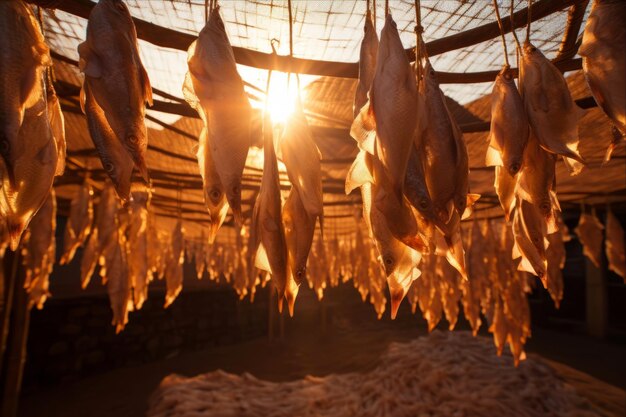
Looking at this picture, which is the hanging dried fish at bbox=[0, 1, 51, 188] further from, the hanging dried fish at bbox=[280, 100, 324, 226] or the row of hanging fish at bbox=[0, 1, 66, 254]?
the hanging dried fish at bbox=[280, 100, 324, 226]

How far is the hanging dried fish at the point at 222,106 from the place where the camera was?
122 centimetres

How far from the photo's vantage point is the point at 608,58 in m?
1.14

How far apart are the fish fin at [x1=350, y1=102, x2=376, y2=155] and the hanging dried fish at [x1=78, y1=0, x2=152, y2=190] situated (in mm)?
728

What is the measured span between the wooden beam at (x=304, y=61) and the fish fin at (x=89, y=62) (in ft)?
1.87

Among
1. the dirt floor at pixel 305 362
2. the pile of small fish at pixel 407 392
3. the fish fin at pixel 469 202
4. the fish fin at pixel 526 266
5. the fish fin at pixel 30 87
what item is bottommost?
the dirt floor at pixel 305 362

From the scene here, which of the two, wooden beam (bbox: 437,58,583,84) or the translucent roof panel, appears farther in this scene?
wooden beam (bbox: 437,58,583,84)

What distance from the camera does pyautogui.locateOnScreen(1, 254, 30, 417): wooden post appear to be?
460cm

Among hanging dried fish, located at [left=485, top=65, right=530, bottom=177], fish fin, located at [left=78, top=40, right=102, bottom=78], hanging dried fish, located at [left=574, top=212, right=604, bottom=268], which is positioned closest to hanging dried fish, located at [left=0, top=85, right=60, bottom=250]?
fish fin, located at [left=78, top=40, right=102, bottom=78]

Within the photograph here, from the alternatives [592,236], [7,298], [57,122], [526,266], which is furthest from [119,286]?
[592,236]

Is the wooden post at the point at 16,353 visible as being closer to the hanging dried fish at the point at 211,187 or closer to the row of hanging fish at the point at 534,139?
the hanging dried fish at the point at 211,187

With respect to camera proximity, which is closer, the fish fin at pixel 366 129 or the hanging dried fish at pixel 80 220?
the fish fin at pixel 366 129

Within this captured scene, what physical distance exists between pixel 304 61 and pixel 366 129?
3.86 ft

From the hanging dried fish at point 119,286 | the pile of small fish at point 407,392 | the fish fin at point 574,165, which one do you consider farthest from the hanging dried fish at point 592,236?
the hanging dried fish at point 119,286

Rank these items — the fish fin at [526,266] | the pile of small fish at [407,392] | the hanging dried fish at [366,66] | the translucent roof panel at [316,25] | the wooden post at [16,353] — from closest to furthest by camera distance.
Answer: the hanging dried fish at [366,66]
the fish fin at [526,266]
the translucent roof panel at [316,25]
the wooden post at [16,353]
the pile of small fish at [407,392]
